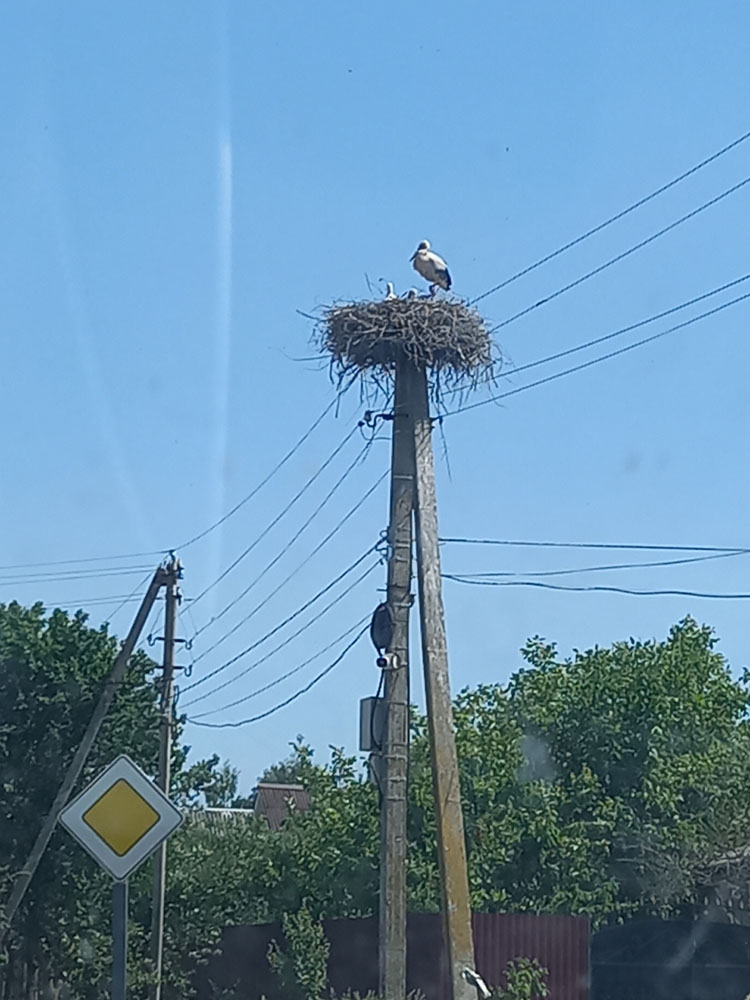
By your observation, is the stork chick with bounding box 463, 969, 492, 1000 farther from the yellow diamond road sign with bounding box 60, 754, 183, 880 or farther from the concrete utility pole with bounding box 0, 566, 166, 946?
the concrete utility pole with bounding box 0, 566, 166, 946

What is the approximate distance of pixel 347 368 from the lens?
17219 millimetres

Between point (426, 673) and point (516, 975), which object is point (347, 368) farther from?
point (516, 975)

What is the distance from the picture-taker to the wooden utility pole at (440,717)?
15.4 metres

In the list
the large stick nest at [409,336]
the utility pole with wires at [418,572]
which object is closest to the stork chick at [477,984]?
the utility pole with wires at [418,572]

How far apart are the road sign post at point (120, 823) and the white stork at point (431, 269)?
9.67m

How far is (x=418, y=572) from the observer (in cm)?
1592

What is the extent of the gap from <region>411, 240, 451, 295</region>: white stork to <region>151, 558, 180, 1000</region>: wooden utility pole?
10.3 metres

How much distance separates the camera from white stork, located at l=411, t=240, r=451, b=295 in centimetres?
1741

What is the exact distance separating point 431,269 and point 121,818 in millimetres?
9961

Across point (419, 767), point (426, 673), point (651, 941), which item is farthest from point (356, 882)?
point (426, 673)

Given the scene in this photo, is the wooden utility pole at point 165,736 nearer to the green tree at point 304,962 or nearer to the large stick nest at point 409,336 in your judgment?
the green tree at point 304,962

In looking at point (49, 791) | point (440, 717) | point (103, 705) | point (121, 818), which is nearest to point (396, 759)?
point (440, 717)

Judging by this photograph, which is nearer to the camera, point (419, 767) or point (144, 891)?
point (419, 767)

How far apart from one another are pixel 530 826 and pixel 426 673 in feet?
40.4
